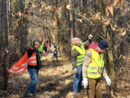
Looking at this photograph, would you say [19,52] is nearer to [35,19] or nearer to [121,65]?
[35,19]

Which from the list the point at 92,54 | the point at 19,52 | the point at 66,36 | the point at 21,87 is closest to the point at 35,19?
the point at 66,36

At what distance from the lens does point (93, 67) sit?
12.6 feet

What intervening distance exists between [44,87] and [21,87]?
3.25 ft

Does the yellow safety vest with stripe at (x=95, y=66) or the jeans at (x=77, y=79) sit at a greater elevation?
the yellow safety vest with stripe at (x=95, y=66)

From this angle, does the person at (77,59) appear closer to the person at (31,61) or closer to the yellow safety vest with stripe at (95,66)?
the person at (31,61)

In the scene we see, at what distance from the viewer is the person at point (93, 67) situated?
12.3 feet

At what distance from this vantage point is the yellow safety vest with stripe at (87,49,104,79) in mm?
3770

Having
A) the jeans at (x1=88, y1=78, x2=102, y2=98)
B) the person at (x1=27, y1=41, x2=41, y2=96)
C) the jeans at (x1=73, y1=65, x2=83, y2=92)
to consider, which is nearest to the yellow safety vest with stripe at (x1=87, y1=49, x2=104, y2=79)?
the jeans at (x1=88, y1=78, x2=102, y2=98)

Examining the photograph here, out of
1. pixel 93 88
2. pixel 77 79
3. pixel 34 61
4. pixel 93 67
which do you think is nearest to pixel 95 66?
pixel 93 67

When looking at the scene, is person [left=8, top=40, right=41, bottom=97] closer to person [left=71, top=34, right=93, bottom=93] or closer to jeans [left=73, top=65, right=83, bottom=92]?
person [left=71, top=34, right=93, bottom=93]

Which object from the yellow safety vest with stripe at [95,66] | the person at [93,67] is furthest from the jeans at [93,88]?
the yellow safety vest with stripe at [95,66]

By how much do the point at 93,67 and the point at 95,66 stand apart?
0.05 meters

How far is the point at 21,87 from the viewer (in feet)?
23.5

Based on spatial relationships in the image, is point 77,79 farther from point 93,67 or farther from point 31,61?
point 93,67
